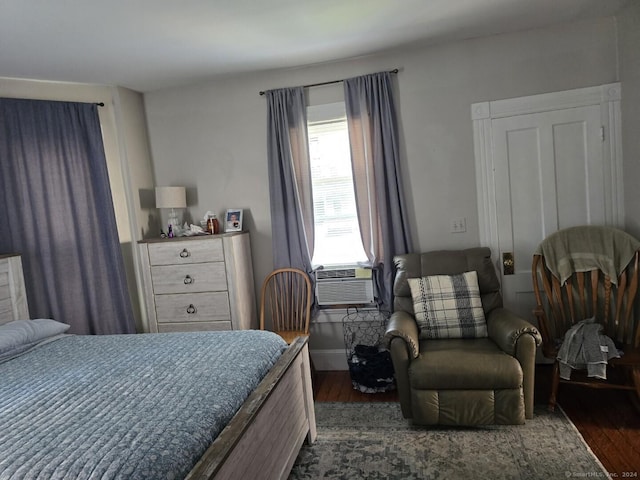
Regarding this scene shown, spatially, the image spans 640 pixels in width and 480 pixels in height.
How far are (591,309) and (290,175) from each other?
2397mm

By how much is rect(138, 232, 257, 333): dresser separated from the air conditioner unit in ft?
2.05

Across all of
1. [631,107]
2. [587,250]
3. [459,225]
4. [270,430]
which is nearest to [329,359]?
[459,225]

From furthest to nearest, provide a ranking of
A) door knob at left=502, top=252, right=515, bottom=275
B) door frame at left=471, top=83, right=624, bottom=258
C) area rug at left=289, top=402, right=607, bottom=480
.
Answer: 1. door knob at left=502, top=252, right=515, bottom=275
2. door frame at left=471, top=83, right=624, bottom=258
3. area rug at left=289, top=402, right=607, bottom=480

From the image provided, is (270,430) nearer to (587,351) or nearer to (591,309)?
(587,351)

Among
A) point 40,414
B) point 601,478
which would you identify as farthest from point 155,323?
point 601,478

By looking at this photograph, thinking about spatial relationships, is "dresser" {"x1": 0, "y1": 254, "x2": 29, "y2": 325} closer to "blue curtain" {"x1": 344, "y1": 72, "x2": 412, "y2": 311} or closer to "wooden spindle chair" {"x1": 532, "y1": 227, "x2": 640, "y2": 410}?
"blue curtain" {"x1": 344, "y1": 72, "x2": 412, "y2": 311}

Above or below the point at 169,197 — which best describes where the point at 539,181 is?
below

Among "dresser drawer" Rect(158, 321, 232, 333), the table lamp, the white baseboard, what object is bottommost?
the white baseboard

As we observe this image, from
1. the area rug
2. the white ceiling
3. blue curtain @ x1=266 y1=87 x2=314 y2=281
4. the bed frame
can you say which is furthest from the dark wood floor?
the white ceiling

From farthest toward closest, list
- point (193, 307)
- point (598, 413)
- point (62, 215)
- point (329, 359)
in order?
point (329, 359), point (193, 307), point (62, 215), point (598, 413)

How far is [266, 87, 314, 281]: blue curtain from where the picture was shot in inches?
127

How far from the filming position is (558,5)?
250 cm

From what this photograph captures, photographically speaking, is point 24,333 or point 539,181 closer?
point 24,333

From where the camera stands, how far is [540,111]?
9.42 feet
